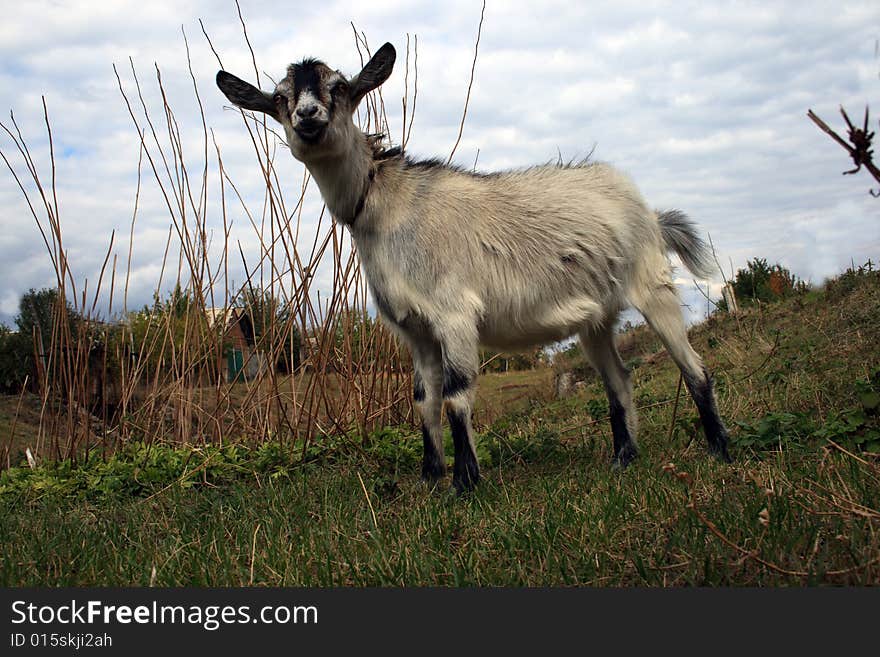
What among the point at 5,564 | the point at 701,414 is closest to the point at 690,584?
the point at 701,414

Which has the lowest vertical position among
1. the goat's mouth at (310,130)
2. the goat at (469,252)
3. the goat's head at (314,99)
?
the goat at (469,252)

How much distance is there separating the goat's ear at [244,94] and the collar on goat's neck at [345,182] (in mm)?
416

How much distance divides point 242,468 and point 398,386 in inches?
55.7

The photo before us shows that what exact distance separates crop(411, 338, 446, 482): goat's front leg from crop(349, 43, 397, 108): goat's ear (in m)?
1.47

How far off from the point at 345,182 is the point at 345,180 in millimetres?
11

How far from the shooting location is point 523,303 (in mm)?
4406

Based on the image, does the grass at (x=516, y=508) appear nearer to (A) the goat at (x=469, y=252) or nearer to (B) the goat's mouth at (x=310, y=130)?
(A) the goat at (x=469, y=252)

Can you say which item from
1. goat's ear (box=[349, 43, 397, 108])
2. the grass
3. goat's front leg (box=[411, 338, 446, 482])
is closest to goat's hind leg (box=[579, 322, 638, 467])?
the grass

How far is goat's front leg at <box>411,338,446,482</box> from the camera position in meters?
4.48

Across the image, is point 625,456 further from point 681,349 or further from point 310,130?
point 310,130

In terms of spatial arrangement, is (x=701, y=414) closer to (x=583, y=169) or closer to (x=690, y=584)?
(x=583, y=169)

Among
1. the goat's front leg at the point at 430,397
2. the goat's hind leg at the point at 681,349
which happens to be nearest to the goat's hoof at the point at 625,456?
the goat's hind leg at the point at 681,349

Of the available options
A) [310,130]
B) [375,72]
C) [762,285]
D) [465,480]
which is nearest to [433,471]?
[465,480]

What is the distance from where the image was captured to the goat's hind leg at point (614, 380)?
503 cm
